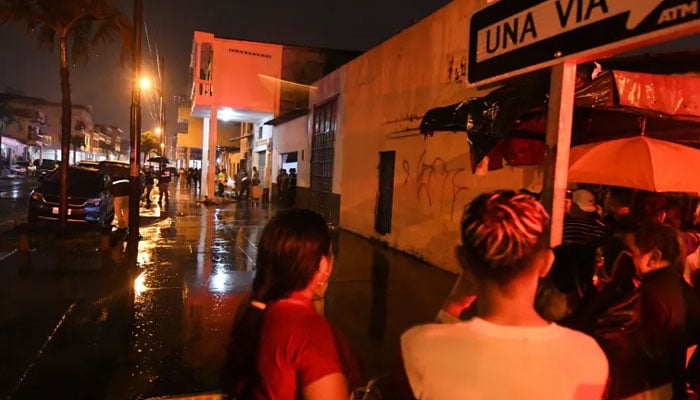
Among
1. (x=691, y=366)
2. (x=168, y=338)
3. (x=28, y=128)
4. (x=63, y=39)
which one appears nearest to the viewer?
(x=691, y=366)

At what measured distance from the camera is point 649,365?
2389mm

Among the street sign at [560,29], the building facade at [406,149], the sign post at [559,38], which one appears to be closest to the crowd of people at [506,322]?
the sign post at [559,38]

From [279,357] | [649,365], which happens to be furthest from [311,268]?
[649,365]

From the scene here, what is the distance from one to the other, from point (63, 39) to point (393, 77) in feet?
24.1

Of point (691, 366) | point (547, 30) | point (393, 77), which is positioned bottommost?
point (691, 366)

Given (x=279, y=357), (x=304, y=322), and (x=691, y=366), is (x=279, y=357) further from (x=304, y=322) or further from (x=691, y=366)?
A: (x=691, y=366)

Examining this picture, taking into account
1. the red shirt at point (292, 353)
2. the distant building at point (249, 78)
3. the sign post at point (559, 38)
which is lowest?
the red shirt at point (292, 353)

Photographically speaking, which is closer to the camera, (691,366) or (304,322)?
(304,322)

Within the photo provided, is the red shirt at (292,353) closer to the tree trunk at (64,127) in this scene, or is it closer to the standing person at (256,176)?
the tree trunk at (64,127)

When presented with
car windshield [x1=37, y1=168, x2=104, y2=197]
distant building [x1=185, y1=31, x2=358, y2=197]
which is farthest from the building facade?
distant building [x1=185, y1=31, x2=358, y2=197]

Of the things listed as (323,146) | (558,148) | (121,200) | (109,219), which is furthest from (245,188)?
(558,148)

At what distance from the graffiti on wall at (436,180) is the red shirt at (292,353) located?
24.1ft

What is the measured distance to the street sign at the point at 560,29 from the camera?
169 centimetres

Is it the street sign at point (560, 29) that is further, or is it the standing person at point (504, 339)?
the street sign at point (560, 29)
